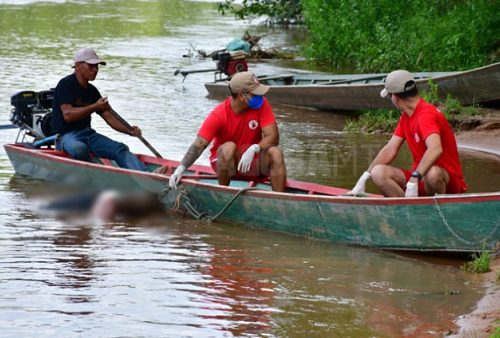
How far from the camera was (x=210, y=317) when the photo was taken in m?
7.37

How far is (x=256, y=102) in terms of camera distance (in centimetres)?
1003

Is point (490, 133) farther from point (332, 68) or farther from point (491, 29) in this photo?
point (332, 68)

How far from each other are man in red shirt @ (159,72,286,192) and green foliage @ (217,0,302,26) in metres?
15.6

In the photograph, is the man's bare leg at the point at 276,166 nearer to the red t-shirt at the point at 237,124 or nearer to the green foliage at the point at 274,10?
the red t-shirt at the point at 237,124

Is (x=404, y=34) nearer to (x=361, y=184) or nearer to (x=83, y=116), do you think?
(x=83, y=116)

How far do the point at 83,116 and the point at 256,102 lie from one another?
2.14 metres

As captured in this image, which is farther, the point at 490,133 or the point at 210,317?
the point at 490,133

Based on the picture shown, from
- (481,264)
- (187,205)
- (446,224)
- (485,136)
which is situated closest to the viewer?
(481,264)

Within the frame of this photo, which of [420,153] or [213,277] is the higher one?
[420,153]

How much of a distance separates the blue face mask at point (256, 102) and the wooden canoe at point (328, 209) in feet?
2.36

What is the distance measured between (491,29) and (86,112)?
324 inches

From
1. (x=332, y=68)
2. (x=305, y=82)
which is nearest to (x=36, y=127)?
(x=305, y=82)

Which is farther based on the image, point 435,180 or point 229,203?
point 229,203

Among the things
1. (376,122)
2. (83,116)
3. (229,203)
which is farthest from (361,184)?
(376,122)
